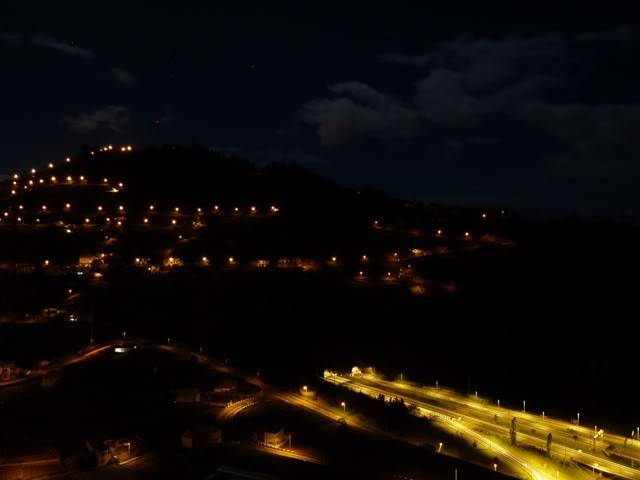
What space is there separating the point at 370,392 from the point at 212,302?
75.7ft

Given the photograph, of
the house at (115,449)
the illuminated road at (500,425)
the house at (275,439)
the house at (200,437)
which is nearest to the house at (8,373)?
the house at (115,449)

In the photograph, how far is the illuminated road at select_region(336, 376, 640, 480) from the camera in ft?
82.4

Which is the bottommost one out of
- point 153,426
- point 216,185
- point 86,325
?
point 153,426

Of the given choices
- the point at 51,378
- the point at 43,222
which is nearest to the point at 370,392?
the point at 51,378

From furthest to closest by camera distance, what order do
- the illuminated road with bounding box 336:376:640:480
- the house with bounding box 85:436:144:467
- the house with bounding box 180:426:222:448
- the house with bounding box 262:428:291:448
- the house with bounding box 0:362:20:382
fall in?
the house with bounding box 0:362:20:382, the illuminated road with bounding box 336:376:640:480, the house with bounding box 262:428:291:448, the house with bounding box 180:426:222:448, the house with bounding box 85:436:144:467

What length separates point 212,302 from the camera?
172ft

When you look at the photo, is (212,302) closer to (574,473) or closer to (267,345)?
(267,345)

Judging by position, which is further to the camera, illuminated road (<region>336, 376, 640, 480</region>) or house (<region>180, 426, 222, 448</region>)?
illuminated road (<region>336, 376, 640, 480</region>)

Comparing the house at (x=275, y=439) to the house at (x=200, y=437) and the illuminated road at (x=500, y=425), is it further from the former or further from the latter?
the illuminated road at (x=500, y=425)

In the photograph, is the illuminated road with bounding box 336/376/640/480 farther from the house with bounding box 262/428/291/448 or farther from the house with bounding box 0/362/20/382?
the house with bounding box 0/362/20/382

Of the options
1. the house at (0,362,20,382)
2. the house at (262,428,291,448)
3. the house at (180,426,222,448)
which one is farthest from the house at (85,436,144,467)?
the house at (0,362,20,382)

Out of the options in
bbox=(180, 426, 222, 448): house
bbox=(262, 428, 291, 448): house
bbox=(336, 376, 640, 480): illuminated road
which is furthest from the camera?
bbox=(336, 376, 640, 480): illuminated road

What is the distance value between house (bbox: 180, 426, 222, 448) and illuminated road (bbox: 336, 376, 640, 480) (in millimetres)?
12176

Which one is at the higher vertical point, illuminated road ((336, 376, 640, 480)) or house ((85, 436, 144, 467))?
illuminated road ((336, 376, 640, 480))
